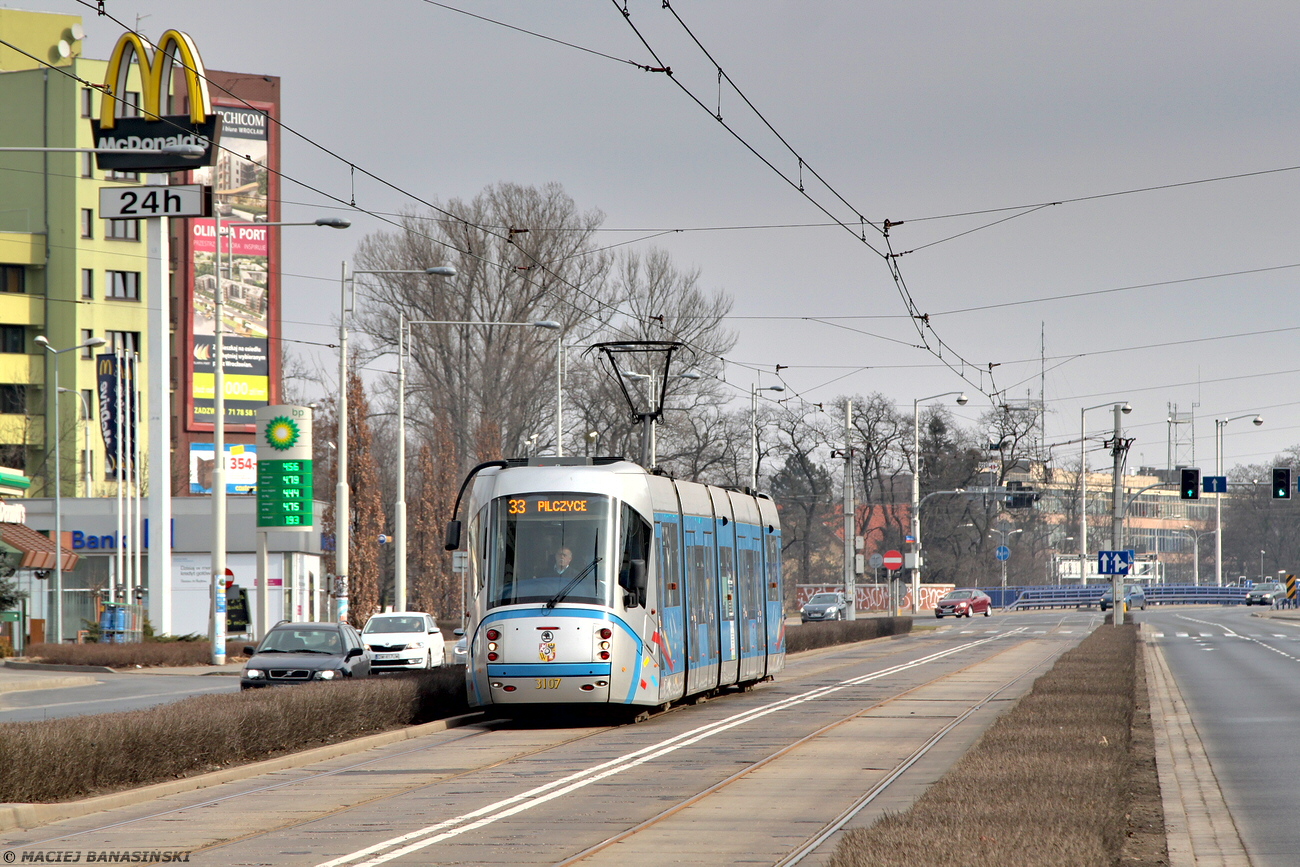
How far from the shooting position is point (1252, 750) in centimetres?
1717

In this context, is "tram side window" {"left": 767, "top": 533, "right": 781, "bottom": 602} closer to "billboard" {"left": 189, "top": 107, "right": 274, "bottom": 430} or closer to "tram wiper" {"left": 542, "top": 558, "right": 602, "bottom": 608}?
"tram wiper" {"left": 542, "top": 558, "right": 602, "bottom": 608}

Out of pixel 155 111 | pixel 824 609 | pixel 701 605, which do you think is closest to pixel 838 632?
pixel 824 609

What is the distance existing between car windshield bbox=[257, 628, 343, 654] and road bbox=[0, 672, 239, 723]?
121 cm

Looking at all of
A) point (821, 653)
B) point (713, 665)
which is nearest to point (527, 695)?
point (713, 665)

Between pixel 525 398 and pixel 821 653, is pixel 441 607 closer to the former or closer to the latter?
pixel 525 398

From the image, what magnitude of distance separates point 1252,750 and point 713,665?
8044 mm

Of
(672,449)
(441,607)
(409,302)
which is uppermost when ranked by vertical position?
(409,302)

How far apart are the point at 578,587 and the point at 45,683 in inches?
708

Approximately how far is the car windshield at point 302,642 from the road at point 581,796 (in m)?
6.94

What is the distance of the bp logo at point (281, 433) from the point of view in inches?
1719

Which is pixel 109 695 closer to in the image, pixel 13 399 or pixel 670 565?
pixel 670 565

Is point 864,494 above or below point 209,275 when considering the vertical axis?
below

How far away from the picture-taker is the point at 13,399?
3093 inches

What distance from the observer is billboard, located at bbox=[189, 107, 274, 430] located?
250 ft
